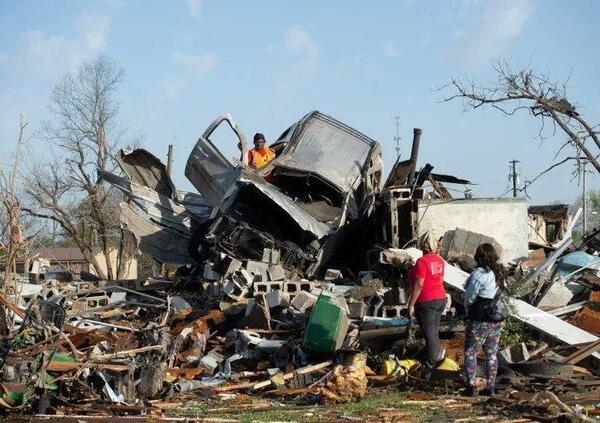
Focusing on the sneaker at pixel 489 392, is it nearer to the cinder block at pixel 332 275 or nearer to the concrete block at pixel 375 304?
the concrete block at pixel 375 304

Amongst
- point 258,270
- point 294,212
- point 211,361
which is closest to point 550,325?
point 211,361

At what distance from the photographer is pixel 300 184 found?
14883mm

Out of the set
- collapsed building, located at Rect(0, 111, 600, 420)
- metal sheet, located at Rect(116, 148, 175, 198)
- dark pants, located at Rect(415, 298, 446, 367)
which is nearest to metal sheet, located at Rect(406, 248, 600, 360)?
collapsed building, located at Rect(0, 111, 600, 420)

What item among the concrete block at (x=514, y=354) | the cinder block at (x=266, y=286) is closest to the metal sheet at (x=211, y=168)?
the cinder block at (x=266, y=286)

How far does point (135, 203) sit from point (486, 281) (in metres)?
9.30

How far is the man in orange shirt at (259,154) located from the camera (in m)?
14.8

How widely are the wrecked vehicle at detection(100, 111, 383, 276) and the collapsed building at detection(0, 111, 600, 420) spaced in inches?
1.2

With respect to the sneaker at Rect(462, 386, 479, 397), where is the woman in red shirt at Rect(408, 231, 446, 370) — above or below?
above

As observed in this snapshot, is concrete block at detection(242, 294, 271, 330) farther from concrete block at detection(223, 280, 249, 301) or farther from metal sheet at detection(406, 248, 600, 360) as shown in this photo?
metal sheet at detection(406, 248, 600, 360)

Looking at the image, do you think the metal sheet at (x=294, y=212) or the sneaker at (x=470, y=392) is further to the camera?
the metal sheet at (x=294, y=212)

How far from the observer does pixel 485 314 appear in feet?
25.9

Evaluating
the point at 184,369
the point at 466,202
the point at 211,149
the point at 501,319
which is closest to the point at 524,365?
the point at 501,319

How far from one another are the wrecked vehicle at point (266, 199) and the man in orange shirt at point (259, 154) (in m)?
0.19

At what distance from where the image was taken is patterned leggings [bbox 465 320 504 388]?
7.92 m
